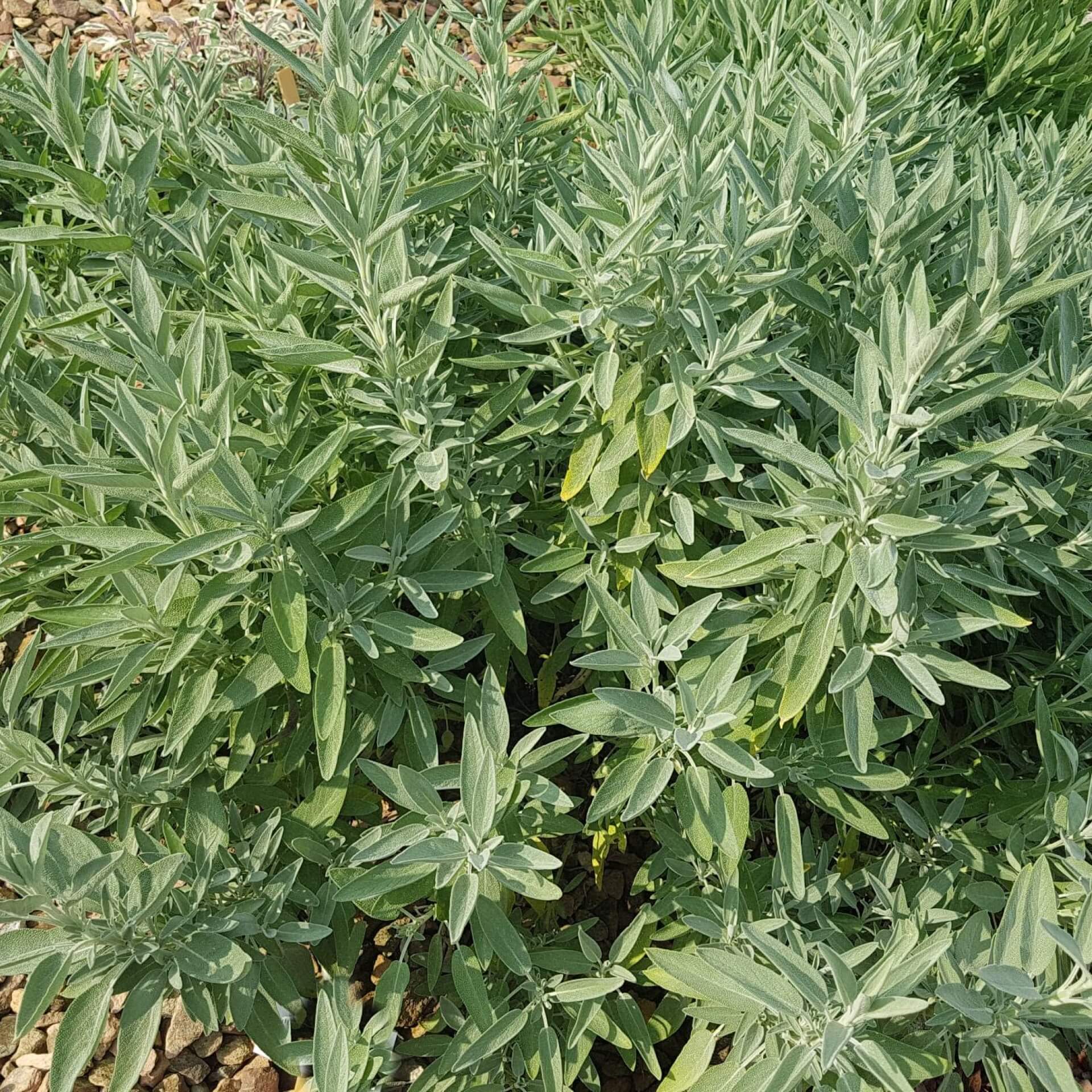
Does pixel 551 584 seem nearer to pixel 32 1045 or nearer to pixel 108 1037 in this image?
pixel 108 1037

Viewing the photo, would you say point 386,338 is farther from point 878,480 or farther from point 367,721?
point 878,480

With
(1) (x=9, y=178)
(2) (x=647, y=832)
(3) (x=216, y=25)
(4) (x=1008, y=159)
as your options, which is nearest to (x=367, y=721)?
(2) (x=647, y=832)

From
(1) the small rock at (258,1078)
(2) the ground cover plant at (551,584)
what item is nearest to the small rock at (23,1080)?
(1) the small rock at (258,1078)

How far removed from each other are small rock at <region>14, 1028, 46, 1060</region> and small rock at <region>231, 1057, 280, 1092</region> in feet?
1.64

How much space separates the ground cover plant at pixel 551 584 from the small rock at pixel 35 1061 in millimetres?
652

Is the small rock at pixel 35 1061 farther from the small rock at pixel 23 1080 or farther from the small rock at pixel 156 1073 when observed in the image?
the small rock at pixel 156 1073

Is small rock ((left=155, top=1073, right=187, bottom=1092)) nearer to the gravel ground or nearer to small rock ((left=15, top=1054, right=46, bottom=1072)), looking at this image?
the gravel ground

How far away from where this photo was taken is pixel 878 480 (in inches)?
59.3

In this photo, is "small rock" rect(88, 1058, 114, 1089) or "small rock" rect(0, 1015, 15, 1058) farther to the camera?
"small rock" rect(0, 1015, 15, 1058)

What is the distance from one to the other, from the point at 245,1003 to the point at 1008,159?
294 cm

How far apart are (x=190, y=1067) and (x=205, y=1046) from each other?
51mm

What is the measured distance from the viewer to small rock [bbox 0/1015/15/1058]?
233 centimetres

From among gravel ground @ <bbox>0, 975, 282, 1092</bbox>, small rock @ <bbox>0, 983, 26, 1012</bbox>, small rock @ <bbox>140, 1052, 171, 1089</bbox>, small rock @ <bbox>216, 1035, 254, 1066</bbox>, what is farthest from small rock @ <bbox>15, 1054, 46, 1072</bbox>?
small rock @ <bbox>216, 1035, 254, 1066</bbox>

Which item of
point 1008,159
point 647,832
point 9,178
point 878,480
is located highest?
point 1008,159
